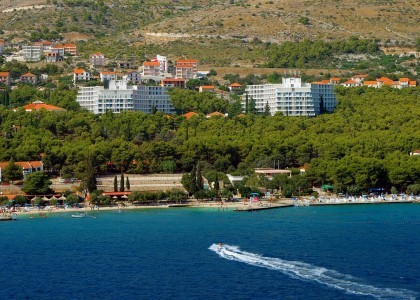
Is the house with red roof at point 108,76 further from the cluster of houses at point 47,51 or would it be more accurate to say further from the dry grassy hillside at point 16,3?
the dry grassy hillside at point 16,3

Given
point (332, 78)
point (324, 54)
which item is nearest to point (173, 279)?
point (332, 78)

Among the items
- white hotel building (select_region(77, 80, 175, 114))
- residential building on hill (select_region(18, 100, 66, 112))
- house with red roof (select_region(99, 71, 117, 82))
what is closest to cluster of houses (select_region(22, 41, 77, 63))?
house with red roof (select_region(99, 71, 117, 82))

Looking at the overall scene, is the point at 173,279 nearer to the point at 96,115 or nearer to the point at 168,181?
the point at 168,181

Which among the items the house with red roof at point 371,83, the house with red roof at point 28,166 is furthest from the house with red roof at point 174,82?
the house with red roof at point 28,166

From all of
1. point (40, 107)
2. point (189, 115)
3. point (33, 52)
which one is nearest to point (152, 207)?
→ point (40, 107)

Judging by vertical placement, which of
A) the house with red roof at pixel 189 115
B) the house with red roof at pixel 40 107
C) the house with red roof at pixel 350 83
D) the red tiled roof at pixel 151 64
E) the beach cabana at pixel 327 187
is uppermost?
the red tiled roof at pixel 151 64

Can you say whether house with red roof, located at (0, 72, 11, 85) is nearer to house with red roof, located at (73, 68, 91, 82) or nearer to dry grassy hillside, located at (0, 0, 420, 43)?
house with red roof, located at (73, 68, 91, 82)
